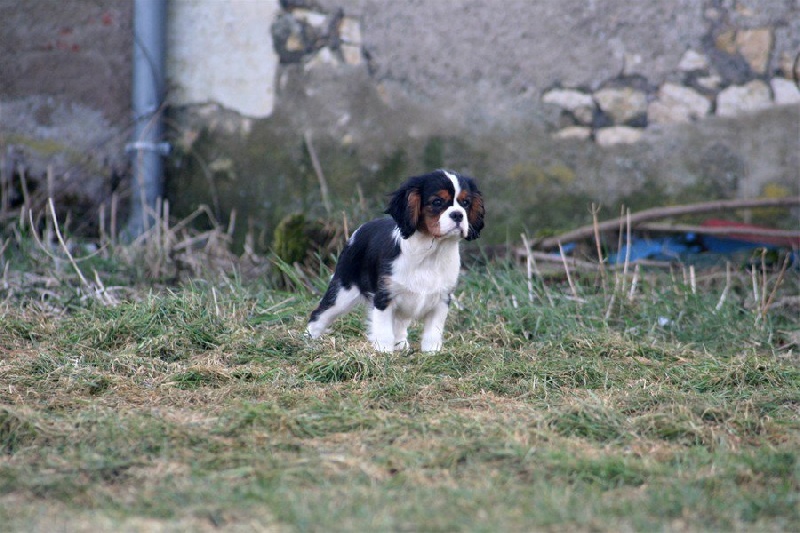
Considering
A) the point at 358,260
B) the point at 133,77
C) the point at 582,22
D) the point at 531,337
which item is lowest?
the point at 531,337

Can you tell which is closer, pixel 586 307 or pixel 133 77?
pixel 586 307

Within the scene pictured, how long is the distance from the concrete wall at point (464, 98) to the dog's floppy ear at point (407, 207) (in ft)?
7.59

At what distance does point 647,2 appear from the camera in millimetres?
7188

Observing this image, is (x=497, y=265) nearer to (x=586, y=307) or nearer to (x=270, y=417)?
(x=586, y=307)

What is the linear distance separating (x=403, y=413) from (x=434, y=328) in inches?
40.3

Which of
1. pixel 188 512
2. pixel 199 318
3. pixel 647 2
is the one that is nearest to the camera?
pixel 188 512

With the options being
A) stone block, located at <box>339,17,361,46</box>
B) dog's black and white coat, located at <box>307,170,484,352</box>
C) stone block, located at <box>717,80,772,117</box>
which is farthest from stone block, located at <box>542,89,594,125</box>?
dog's black and white coat, located at <box>307,170,484,352</box>

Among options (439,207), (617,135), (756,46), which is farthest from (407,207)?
(756,46)

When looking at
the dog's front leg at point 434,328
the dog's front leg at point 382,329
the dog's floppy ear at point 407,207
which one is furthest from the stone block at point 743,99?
the dog's front leg at point 382,329

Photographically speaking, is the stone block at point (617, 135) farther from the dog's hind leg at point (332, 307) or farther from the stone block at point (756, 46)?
the dog's hind leg at point (332, 307)

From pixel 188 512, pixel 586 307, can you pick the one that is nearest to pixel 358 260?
pixel 586 307

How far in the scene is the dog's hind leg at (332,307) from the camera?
509 centimetres

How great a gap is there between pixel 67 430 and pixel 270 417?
73cm

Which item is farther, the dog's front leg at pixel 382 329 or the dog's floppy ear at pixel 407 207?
the dog's front leg at pixel 382 329
